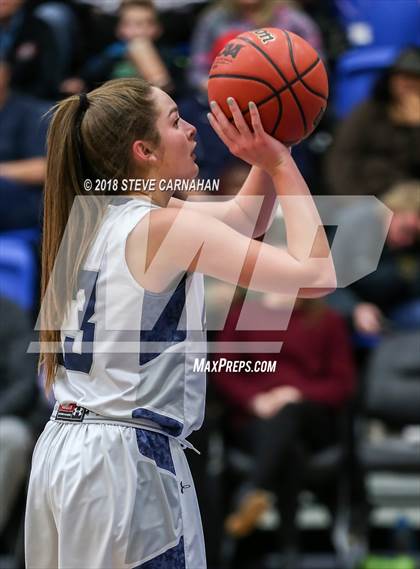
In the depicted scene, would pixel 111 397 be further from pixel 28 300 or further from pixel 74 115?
pixel 28 300

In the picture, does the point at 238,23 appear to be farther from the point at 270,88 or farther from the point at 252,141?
the point at 252,141

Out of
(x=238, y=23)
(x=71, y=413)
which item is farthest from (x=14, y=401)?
(x=71, y=413)

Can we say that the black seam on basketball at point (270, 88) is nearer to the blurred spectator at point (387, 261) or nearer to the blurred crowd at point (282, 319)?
the blurred crowd at point (282, 319)

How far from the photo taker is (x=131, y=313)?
285 cm

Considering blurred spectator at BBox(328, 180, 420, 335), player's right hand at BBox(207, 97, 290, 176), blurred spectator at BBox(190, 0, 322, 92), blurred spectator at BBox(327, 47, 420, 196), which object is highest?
player's right hand at BBox(207, 97, 290, 176)

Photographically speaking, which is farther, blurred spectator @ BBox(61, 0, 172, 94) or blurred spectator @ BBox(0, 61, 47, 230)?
blurred spectator @ BBox(61, 0, 172, 94)

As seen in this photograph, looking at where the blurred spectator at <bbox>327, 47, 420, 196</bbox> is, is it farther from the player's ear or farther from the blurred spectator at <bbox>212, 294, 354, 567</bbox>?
the player's ear

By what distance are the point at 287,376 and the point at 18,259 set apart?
158 centimetres

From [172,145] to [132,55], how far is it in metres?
4.29

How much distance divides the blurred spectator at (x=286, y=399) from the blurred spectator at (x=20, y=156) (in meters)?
1.50

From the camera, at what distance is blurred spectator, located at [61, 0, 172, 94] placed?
7035mm

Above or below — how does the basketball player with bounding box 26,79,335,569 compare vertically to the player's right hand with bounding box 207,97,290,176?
below

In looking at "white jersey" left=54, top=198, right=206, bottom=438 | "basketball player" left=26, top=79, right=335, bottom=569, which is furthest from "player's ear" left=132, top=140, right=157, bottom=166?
"white jersey" left=54, top=198, right=206, bottom=438

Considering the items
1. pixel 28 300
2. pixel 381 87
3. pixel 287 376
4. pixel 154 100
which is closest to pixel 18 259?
pixel 28 300
